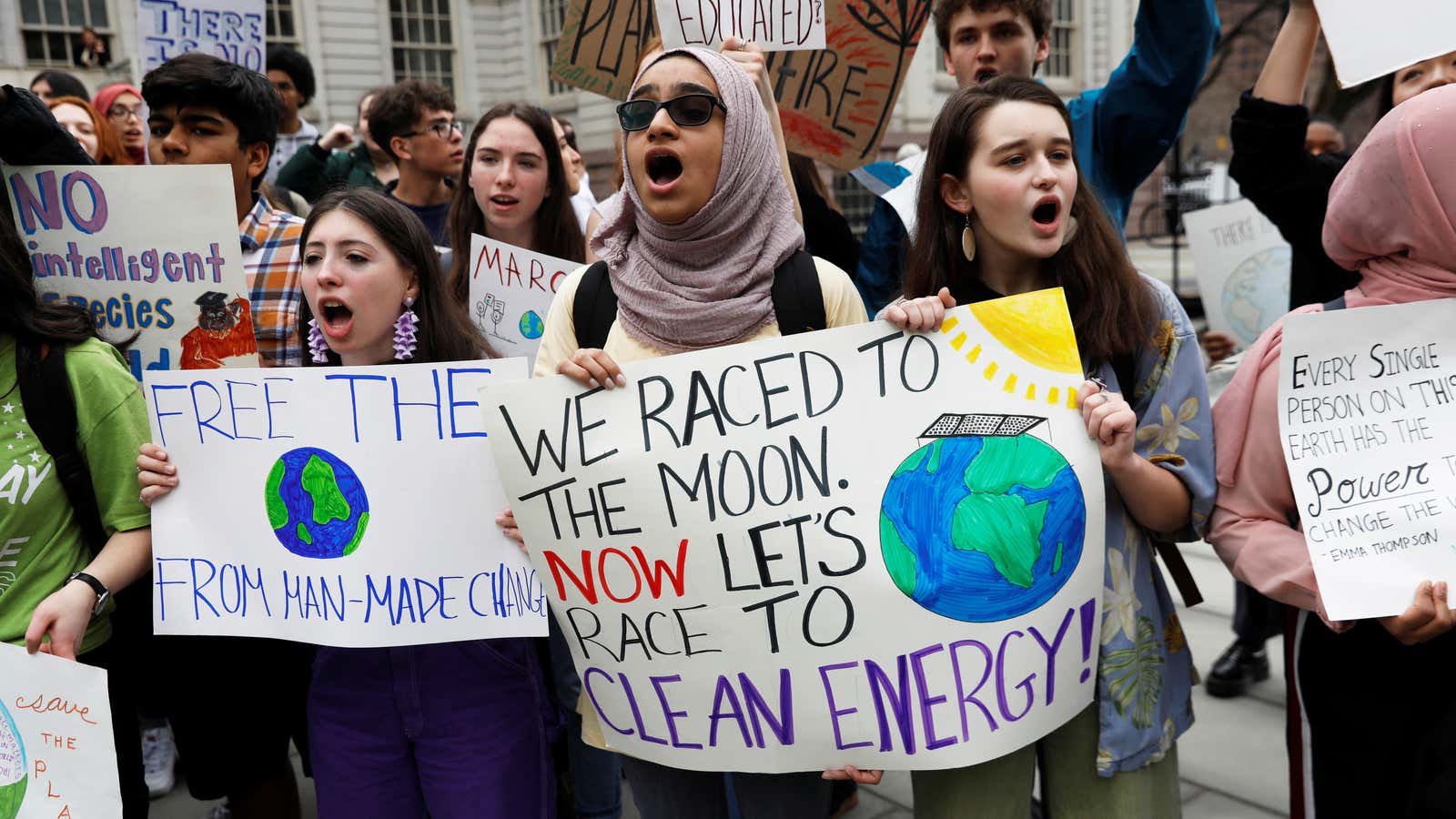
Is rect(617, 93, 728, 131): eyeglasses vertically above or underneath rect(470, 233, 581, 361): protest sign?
above

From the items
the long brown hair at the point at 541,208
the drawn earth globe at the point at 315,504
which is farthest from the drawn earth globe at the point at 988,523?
the long brown hair at the point at 541,208

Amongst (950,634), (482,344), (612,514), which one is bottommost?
(950,634)

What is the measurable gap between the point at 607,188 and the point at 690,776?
684 inches

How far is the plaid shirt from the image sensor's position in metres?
2.90

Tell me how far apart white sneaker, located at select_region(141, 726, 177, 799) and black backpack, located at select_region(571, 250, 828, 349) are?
8.10ft

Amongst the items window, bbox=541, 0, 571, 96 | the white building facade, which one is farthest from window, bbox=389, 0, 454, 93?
window, bbox=541, 0, 571, 96

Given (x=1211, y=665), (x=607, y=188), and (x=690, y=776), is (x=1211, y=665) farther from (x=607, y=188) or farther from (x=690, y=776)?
(x=607, y=188)

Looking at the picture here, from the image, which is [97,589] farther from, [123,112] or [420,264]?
[123,112]

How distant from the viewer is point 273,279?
117 inches

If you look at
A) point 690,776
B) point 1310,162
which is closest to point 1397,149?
point 1310,162

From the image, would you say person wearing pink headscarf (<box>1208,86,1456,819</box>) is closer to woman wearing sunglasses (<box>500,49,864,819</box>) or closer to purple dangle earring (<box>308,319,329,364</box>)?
woman wearing sunglasses (<box>500,49,864,819</box>)

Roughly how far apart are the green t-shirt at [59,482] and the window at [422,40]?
1926 centimetres

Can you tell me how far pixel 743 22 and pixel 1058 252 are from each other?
3.70ft

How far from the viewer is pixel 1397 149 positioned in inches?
69.3
